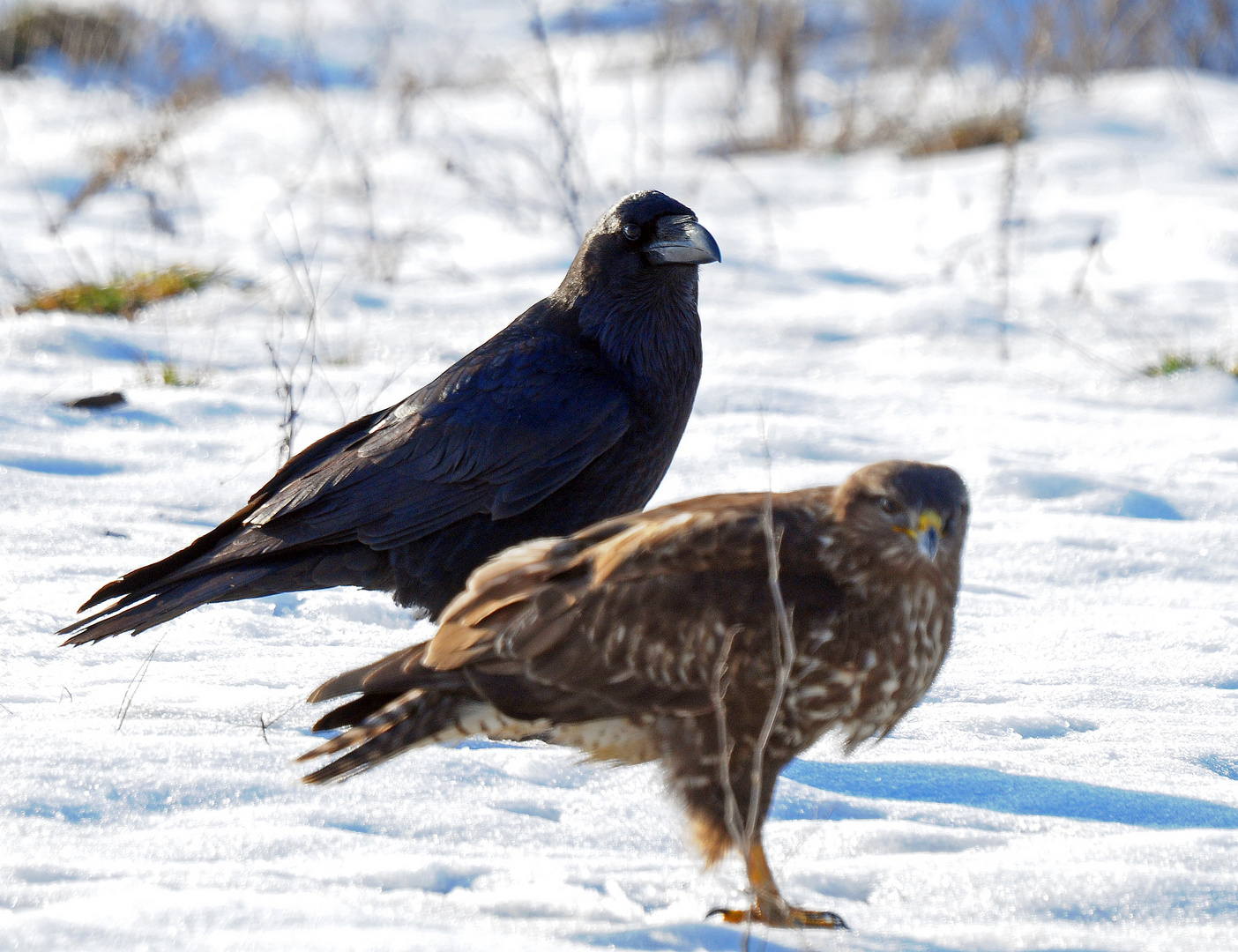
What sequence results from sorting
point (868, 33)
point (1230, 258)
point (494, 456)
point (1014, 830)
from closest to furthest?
point (1014, 830)
point (494, 456)
point (1230, 258)
point (868, 33)

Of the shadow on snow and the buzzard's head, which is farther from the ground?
the buzzard's head

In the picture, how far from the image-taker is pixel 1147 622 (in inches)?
157

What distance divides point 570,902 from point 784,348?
4734 mm

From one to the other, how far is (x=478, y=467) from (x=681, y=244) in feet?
2.79

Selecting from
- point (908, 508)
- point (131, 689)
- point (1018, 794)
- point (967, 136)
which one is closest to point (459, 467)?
point (131, 689)

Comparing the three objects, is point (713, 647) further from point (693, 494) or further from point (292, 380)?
point (292, 380)

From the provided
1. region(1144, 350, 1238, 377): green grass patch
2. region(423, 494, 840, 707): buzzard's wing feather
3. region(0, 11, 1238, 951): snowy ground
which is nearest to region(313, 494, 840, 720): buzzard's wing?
region(423, 494, 840, 707): buzzard's wing feather

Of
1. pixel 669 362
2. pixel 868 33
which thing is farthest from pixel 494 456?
pixel 868 33

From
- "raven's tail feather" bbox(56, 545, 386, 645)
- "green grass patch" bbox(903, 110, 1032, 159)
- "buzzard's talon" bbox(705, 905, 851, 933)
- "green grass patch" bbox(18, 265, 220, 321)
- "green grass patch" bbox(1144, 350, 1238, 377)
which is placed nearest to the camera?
"buzzard's talon" bbox(705, 905, 851, 933)

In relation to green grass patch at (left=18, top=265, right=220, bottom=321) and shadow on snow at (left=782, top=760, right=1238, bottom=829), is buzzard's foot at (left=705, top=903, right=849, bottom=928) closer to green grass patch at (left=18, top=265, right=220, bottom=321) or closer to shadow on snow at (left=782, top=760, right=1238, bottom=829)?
shadow on snow at (left=782, top=760, right=1238, bottom=829)

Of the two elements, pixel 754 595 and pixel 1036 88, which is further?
pixel 1036 88

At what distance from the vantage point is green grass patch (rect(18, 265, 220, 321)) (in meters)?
6.94

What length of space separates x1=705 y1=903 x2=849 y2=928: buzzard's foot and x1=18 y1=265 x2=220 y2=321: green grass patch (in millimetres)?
5461

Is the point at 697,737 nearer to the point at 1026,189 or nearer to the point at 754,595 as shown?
the point at 754,595
